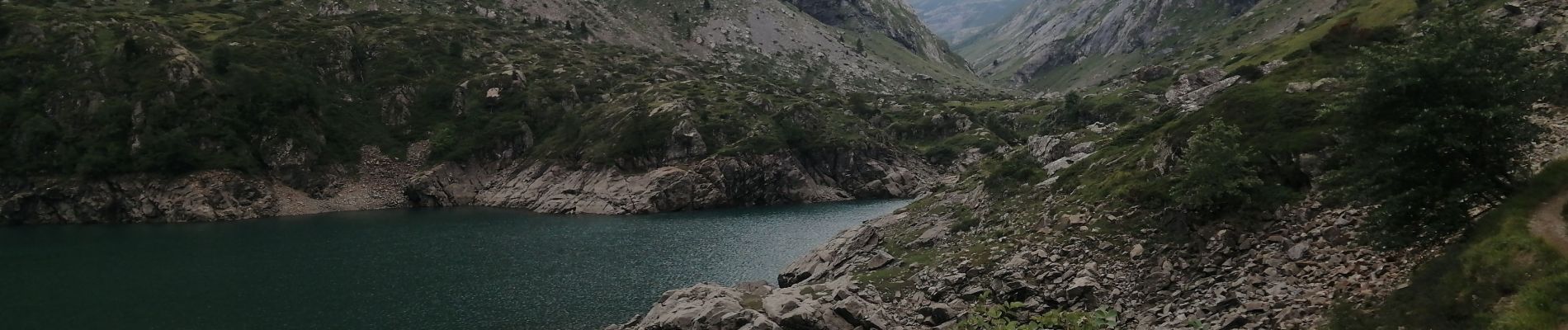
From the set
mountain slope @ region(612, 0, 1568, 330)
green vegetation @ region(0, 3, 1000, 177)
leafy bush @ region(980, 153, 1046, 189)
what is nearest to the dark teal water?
mountain slope @ region(612, 0, 1568, 330)

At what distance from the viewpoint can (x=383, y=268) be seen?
86188mm

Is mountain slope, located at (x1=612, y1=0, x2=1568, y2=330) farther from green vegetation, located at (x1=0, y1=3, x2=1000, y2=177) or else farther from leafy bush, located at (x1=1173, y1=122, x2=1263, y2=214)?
green vegetation, located at (x1=0, y1=3, x2=1000, y2=177)

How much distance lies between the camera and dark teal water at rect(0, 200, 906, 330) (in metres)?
64.1

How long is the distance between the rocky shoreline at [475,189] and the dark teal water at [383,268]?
41.0ft

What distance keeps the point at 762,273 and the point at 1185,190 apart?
46.1m

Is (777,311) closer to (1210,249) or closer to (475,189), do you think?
(1210,249)

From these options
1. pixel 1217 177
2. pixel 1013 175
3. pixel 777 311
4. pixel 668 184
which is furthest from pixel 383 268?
pixel 1217 177

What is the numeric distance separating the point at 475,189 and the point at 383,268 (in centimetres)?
9536

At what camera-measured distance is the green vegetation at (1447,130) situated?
89.4ft

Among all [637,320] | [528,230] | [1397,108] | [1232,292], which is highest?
[1397,108]

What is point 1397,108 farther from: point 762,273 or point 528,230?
point 528,230

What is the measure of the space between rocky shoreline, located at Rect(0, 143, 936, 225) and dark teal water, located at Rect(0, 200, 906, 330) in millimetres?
12484

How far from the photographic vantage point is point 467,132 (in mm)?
189500

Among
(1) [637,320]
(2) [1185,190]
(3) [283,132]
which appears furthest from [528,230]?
(2) [1185,190]
